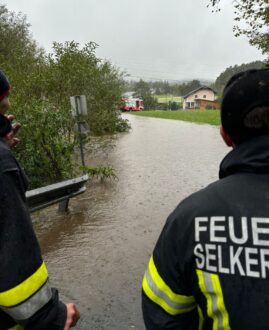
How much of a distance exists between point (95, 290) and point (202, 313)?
2962mm

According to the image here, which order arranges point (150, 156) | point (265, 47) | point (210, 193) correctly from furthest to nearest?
point (265, 47) < point (150, 156) < point (210, 193)

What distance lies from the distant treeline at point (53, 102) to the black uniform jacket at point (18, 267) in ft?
20.4

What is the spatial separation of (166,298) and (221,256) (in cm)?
31

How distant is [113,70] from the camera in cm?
2347

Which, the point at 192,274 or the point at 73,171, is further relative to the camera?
the point at 73,171

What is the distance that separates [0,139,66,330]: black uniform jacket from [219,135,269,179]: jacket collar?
2.93ft

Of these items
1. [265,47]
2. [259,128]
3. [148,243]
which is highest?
[265,47]

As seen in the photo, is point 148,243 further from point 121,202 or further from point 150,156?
point 150,156

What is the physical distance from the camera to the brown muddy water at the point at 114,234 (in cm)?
404

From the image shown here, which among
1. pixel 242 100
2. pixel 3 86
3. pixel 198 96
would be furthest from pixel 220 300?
pixel 198 96

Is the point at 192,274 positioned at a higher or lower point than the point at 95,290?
higher

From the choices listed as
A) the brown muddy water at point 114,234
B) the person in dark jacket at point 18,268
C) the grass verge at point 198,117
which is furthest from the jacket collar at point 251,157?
the grass verge at point 198,117

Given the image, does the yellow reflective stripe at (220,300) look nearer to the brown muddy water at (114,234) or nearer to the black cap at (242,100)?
the black cap at (242,100)

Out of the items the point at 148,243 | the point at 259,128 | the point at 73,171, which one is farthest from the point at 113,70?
the point at 259,128
